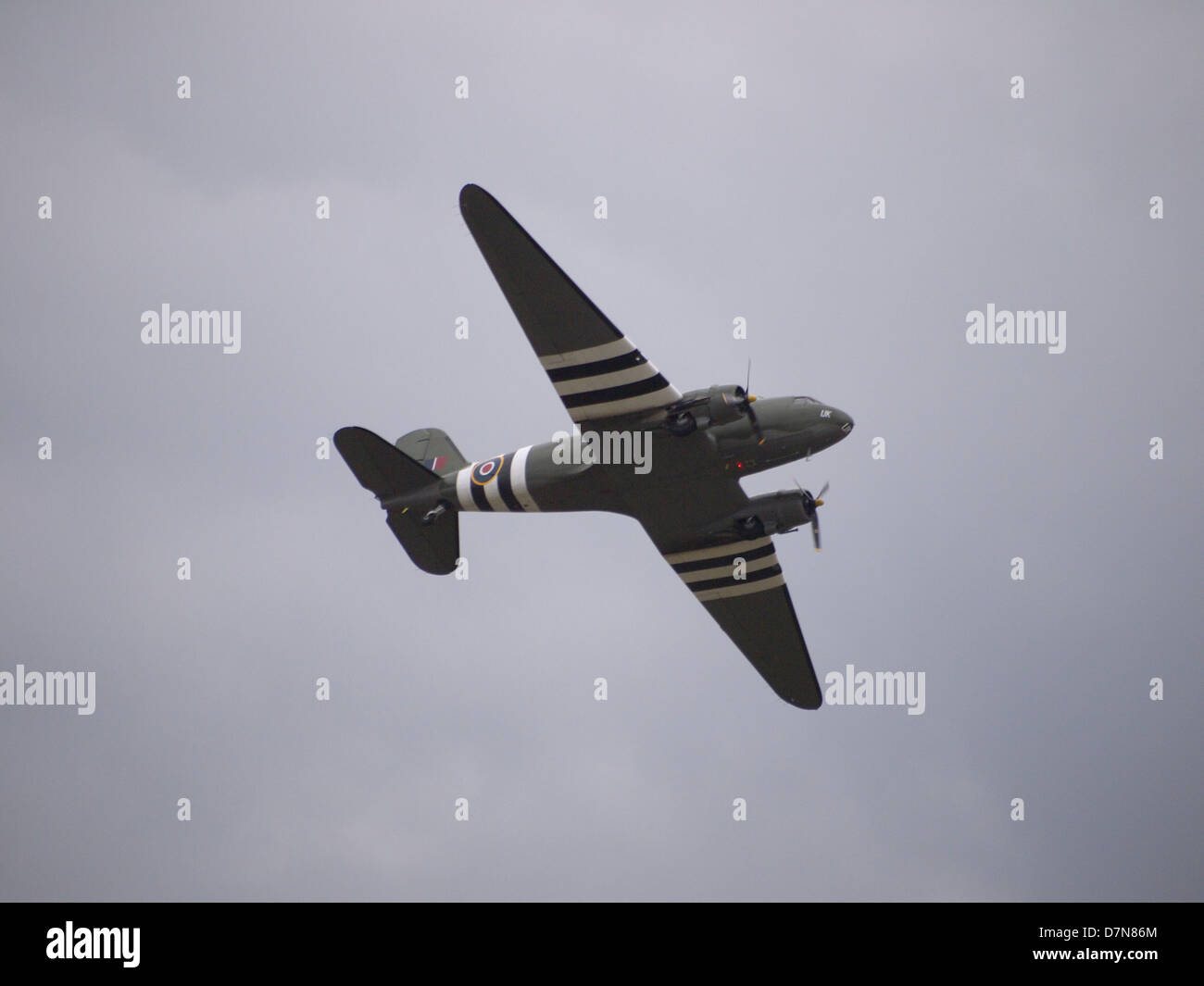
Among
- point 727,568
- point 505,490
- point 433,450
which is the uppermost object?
point 433,450

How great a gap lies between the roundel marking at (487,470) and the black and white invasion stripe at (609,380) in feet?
12.7

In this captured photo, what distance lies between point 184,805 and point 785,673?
20.5m

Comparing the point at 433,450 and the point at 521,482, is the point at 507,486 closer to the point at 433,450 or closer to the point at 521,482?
the point at 521,482

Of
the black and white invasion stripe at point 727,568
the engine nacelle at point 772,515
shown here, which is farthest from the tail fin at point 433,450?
the engine nacelle at point 772,515

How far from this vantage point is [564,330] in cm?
3388

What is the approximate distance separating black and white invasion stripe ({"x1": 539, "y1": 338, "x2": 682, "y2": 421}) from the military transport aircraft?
3cm

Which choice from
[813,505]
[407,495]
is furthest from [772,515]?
[407,495]

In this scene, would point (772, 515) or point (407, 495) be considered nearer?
point (772, 515)

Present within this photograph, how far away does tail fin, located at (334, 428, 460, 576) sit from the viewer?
38219mm

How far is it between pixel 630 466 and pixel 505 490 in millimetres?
4034

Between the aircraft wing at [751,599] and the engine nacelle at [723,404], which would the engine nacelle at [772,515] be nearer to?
the aircraft wing at [751,599]

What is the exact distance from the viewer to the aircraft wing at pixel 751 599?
127 ft

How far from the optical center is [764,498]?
1448 inches

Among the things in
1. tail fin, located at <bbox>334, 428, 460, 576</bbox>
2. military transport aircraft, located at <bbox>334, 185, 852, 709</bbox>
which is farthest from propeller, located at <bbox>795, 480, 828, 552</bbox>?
tail fin, located at <bbox>334, 428, 460, 576</bbox>
